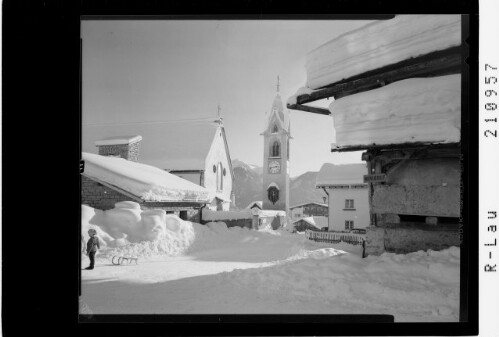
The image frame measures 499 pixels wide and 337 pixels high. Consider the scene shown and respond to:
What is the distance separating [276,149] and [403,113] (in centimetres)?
2170

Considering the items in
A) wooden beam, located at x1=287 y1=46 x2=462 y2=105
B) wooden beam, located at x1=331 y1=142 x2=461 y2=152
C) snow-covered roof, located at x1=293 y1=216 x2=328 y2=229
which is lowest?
snow-covered roof, located at x1=293 y1=216 x2=328 y2=229

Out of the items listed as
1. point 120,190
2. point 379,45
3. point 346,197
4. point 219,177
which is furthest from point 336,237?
point 379,45

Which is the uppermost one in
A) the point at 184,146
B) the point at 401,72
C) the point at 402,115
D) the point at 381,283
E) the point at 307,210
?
the point at 401,72

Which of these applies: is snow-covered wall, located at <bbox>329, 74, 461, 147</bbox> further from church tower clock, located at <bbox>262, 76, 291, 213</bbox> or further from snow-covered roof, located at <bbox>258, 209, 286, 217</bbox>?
church tower clock, located at <bbox>262, 76, 291, 213</bbox>

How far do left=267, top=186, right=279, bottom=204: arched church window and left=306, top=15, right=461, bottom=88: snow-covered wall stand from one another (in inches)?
838

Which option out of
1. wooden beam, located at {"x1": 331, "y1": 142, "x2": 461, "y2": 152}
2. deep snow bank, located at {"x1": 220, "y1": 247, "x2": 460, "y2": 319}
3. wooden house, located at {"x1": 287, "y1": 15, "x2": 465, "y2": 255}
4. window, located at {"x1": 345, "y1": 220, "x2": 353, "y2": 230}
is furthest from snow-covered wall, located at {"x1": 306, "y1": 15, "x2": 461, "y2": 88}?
window, located at {"x1": 345, "y1": 220, "x2": 353, "y2": 230}

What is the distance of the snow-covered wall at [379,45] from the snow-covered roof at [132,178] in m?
5.54

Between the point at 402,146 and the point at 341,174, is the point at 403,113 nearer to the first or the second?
the point at 402,146

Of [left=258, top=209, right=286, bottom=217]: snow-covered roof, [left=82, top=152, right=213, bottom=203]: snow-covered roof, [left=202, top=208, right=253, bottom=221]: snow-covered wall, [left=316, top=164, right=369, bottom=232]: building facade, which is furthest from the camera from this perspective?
[left=258, top=209, right=286, bottom=217]: snow-covered roof

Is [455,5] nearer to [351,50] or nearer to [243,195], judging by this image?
[351,50]

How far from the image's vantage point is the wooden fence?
13.2 meters

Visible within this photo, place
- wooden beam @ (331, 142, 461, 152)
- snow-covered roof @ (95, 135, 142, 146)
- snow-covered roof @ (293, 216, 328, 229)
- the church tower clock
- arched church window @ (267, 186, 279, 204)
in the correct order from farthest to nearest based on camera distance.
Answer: arched church window @ (267, 186, 279, 204)
the church tower clock
snow-covered roof @ (293, 216, 328, 229)
snow-covered roof @ (95, 135, 142, 146)
wooden beam @ (331, 142, 461, 152)

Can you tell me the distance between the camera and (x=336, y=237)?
13.8m

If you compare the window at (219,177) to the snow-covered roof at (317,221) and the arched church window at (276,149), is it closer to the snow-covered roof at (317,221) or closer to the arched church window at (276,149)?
the snow-covered roof at (317,221)
